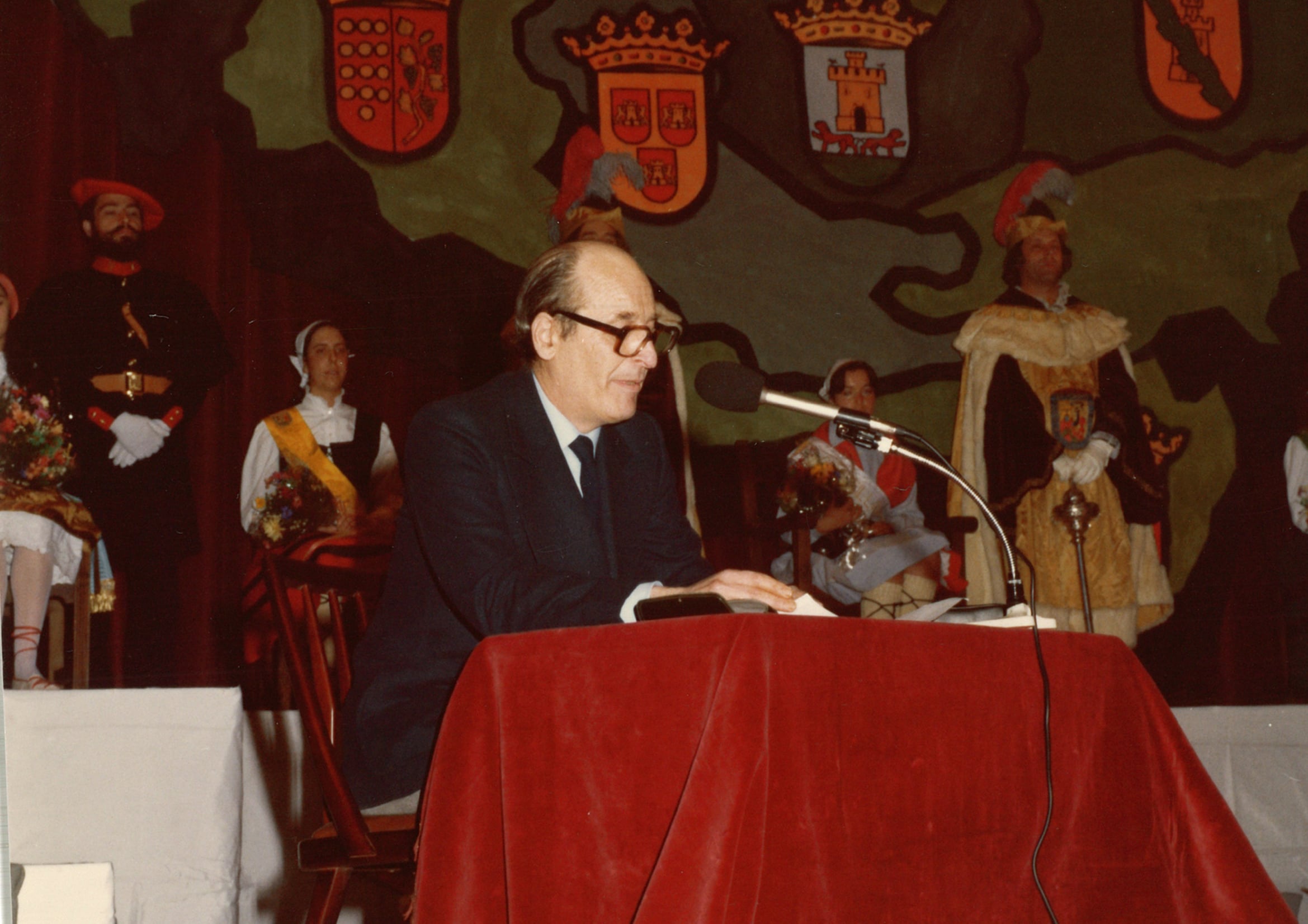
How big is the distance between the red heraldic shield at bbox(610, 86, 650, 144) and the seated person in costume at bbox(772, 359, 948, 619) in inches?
63.1

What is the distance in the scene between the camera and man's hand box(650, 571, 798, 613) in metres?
1.50

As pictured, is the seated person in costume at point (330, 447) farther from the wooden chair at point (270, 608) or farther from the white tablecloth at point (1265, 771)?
the white tablecloth at point (1265, 771)

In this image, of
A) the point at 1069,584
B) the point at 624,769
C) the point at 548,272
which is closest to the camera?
the point at 624,769

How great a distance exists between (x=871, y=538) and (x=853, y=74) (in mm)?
2322

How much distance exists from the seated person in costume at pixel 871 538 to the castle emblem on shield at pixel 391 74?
222 cm

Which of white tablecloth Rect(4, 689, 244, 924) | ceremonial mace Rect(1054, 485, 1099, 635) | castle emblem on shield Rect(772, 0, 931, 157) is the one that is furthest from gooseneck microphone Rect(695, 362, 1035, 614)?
castle emblem on shield Rect(772, 0, 931, 157)

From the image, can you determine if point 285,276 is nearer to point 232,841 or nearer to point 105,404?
point 105,404

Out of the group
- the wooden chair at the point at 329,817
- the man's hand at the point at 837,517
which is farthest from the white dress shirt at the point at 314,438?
the wooden chair at the point at 329,817

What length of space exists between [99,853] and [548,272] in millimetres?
1643

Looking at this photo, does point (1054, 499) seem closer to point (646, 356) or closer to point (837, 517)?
point (837, 517)

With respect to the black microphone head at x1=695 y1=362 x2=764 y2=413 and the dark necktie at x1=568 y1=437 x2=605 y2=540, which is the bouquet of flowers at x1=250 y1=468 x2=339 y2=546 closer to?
the dark necktie at x1=568 y1=437 x2=605 y2=540

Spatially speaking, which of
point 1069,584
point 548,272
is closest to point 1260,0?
point 1069,584

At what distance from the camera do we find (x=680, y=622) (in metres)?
1.30

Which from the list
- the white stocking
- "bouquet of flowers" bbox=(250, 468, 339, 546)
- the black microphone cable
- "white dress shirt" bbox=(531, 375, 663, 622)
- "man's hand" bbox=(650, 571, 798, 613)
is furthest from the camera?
"bouquet of flowers" bbox=(250, 468, 339, 546)
